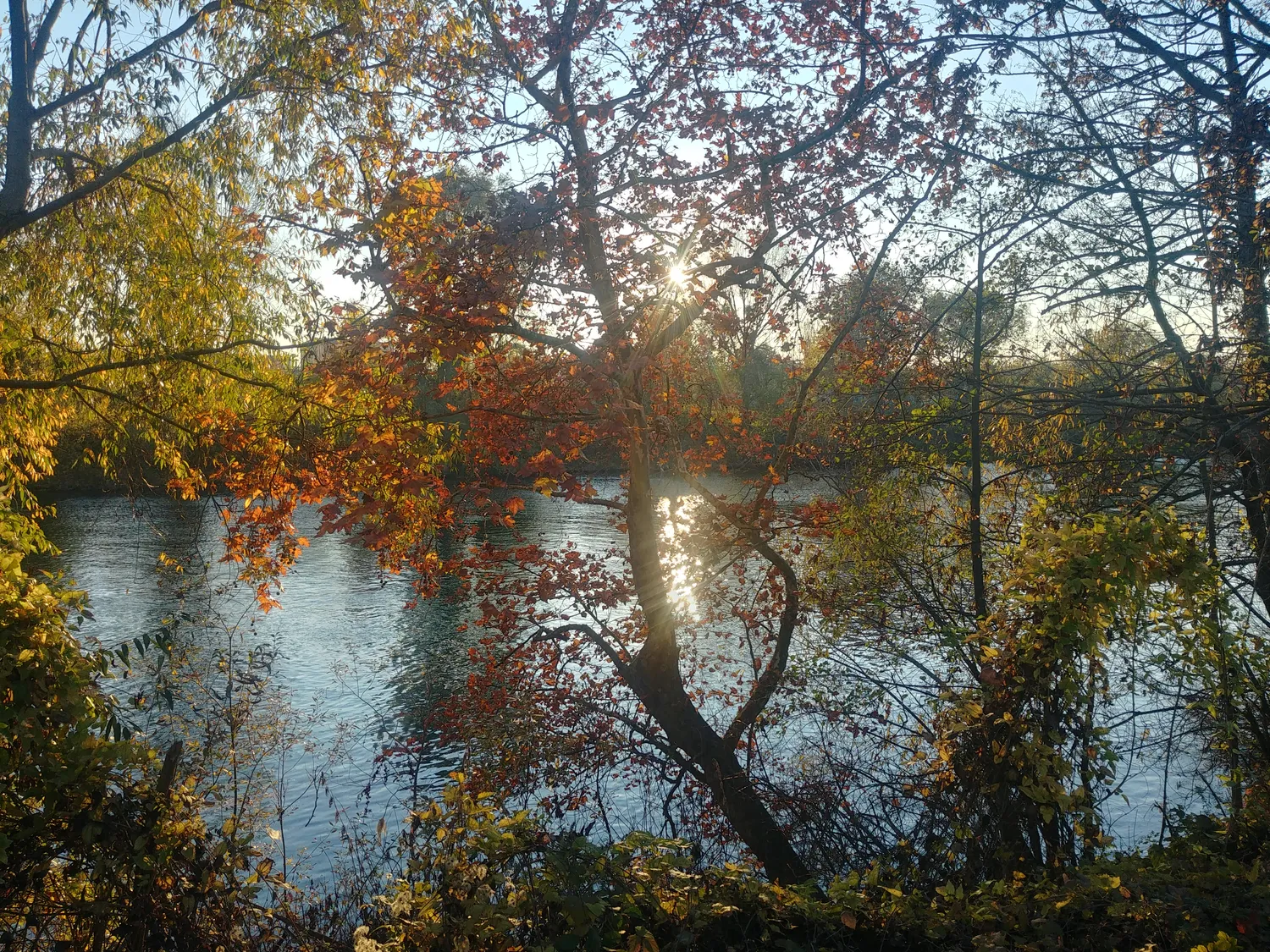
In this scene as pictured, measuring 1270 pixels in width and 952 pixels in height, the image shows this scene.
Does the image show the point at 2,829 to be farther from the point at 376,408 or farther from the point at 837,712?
the point at 837,712

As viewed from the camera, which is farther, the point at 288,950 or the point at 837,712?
the point at 837,712

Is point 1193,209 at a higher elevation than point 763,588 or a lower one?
higher

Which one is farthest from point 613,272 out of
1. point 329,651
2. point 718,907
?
point 329,651

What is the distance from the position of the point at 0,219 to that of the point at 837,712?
7.59 m

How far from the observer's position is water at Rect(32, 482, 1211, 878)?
880 centimetres

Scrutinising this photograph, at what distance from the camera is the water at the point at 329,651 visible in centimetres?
880

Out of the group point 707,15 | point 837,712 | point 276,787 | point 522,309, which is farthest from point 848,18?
point 276,787

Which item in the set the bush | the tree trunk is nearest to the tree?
the tree trunk

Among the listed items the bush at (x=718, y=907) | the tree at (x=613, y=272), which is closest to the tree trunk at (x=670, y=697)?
the tree at (x=613, y=272)

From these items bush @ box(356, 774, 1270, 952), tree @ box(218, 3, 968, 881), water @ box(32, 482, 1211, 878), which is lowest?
water @ box(32, 482, 1211, 878)

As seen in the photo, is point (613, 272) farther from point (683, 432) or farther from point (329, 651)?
point (329, 651)

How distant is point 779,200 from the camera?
272 inches

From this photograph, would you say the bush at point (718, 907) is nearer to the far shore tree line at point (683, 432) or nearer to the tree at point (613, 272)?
the far shore tree line at point (683, 432)

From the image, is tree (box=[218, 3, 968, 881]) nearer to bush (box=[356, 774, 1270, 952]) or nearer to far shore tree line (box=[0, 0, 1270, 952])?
far shore tree line (box=[0, 0, 1270, 952])
